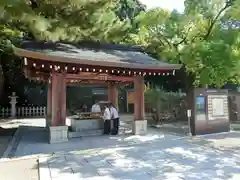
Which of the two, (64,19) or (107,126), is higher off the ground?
(64,19)

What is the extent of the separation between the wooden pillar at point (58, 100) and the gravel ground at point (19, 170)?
8.23 ft

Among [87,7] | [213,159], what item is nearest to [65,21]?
[87,7]

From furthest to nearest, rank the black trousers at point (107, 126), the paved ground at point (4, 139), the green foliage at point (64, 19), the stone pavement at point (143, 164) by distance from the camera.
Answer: the black trousers at point (107, 126) < the green foliage at point (64, 19) < the paved ground at point (4, 139) < the stone pavement at point (143, 164)

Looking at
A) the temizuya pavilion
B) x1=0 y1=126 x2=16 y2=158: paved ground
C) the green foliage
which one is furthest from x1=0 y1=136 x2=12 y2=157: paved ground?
the green foliage

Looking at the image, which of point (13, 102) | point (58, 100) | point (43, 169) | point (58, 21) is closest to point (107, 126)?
point (58, 100)

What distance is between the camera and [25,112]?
75.9 ft

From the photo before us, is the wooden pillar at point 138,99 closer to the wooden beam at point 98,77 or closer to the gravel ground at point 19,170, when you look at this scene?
the wooden beam at point 98,77

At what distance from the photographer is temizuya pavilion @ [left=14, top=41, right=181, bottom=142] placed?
30.0 feet

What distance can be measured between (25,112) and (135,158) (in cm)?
1801

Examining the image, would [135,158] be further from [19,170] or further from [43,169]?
[19,170]

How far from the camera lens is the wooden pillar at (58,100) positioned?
391 inches

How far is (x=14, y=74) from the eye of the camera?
22141mm

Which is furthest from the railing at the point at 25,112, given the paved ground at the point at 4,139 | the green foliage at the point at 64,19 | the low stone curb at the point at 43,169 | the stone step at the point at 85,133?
the low stone curb at the point at 43,169

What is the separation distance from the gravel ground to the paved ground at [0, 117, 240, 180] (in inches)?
1.1
